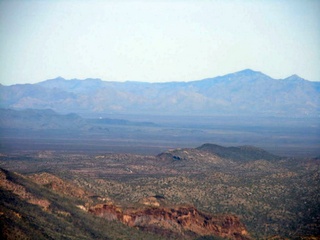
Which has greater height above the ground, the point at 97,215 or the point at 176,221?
the point at 97,215

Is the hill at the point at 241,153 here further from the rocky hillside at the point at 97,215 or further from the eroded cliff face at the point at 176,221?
the rocky hillside at the point at 97,215

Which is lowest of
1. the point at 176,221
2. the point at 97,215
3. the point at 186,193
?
the point at 176,221

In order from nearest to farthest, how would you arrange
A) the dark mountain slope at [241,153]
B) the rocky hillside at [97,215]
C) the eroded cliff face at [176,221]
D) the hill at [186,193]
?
the rocky hillside at [97,215]
the eroded cliff face at [176,221]
the hill at [186,193]
the dark mountain slope at [241,153]

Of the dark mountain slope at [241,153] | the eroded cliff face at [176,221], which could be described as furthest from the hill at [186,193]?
the dark mountain slope at [241,153]

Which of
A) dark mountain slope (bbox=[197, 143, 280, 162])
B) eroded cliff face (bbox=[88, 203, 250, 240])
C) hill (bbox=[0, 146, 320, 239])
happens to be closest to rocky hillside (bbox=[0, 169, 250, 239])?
eroded cliff face (bbox=[88, 203, 250, 240])

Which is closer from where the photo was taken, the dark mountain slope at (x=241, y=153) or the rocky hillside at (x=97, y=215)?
the rocky hillside at (x=97, y=215)

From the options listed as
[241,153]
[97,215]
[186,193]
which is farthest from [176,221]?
[241,153]

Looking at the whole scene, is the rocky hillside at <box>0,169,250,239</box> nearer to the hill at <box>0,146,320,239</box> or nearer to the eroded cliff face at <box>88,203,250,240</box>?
the eroded cliff face at <box>88,203,250,240</box>

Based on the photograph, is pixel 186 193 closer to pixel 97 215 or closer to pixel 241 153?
pixel 97 215
